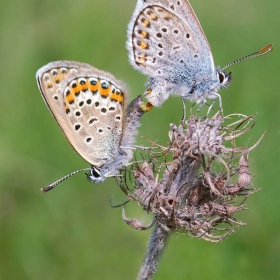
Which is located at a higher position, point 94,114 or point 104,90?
point 104,90

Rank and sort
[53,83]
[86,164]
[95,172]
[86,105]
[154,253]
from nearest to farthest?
1. [154,253]
2. [53,83]
3. [86,105]
4. [95,172]
5. [86,164]

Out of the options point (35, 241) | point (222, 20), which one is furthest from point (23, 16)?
point (35, 241)

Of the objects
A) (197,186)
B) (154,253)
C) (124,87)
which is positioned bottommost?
(154,253)

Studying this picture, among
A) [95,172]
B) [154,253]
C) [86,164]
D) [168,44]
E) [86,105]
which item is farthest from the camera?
[86,164]

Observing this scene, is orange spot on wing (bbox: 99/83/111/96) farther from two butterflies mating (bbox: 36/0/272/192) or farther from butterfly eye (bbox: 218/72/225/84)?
butterfly eye (bbox: 218/72/225/84)

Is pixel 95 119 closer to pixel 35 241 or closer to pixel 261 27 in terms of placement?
pixel 35 241

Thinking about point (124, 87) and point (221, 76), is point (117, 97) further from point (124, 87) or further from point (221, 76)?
point (221, 76)

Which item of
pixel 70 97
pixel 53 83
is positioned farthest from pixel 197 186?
pixel 53 83

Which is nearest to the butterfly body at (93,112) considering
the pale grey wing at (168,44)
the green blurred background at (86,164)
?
the pale grey wing at (168,44)
